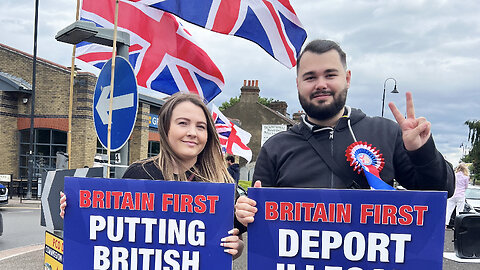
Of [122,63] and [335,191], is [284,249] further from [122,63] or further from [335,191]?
[122,63]

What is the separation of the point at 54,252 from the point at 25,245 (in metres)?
5.87

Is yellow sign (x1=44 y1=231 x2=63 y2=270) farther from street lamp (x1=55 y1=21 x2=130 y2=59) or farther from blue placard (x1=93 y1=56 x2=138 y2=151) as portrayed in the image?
street lamp (x1=55 y1=21 x2=130 y2=59)

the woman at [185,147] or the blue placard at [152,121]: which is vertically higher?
the blue placard at [152,121]

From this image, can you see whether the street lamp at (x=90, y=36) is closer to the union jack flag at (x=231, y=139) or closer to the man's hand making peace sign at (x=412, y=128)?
the man's hand making peace sign at (x=412, y=128)

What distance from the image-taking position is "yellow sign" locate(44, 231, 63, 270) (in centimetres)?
338

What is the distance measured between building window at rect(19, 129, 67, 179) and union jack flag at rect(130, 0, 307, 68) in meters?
17.3

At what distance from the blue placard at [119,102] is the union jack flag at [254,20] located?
3.37ft

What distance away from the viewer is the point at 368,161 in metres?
2.07

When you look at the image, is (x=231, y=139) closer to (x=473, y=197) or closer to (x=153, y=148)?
(x=473, y=197)

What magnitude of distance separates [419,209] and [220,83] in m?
5.18

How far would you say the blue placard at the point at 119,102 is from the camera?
4.06m

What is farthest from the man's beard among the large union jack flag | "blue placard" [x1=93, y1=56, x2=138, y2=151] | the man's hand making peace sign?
the large union jack flag

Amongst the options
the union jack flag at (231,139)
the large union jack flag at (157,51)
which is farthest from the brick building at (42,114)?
the large union jack flag at (157,51)

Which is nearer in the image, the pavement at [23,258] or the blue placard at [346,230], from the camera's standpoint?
the blue placard at [346,230]
